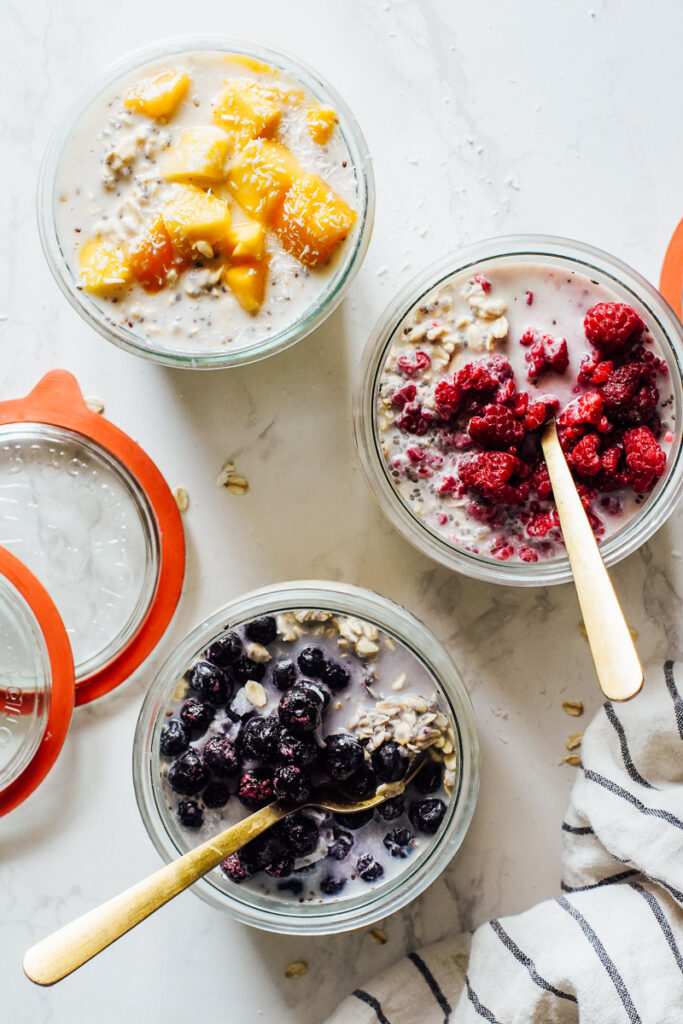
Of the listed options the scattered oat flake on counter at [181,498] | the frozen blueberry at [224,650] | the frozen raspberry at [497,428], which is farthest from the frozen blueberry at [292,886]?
the frozen raspberry at [497,428]

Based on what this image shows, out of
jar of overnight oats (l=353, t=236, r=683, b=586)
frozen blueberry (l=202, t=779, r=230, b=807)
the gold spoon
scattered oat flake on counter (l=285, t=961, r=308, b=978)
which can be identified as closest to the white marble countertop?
scattered oat flake on counter (l=285, t=961, r=308, b=978)

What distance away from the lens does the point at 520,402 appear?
126 centimetres

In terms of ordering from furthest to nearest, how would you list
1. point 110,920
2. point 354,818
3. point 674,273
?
1. point 674,273
2. point 354,818
3. point 110,920

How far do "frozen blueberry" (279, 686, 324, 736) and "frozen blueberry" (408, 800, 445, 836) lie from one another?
0.21 meters

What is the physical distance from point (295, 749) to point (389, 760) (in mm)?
141

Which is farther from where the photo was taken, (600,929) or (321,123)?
(600,929)

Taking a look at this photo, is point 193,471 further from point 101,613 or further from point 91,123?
point 91,123

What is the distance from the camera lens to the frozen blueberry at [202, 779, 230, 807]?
4.17ft

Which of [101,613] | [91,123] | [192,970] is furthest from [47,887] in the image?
[91,123]

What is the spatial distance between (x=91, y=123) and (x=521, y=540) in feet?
2.83

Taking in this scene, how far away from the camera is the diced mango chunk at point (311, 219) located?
1.19 metres

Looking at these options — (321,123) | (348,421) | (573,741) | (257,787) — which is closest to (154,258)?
(321,123)

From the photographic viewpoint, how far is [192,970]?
1461 mm

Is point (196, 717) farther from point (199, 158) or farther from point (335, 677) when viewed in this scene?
→ point (199, 158)
